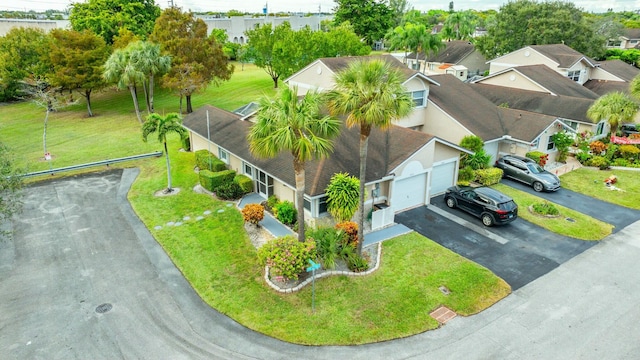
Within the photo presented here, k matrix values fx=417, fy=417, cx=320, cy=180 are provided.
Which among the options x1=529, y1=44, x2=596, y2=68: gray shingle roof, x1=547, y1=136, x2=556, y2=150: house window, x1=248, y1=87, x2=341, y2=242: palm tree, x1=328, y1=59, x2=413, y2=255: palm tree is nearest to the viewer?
x1=328, y1=59, x2=413, y2=255: palm tree

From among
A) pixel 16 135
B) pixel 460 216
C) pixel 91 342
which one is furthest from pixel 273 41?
pixel 91 342

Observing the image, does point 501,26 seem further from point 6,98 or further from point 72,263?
point 6,98

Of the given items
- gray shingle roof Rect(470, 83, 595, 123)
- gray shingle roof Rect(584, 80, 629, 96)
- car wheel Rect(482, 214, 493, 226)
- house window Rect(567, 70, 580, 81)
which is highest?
house window Rect(567, 70, 580, 81)

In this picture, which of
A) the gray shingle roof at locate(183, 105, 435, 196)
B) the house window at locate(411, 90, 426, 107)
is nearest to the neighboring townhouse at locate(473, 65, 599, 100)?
the house window at locate(411, 90, 426, 107)

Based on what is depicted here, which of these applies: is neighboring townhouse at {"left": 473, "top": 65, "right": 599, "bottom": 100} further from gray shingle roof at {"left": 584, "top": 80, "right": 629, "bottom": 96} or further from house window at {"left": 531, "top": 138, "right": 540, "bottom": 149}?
house window at {"left": 531, "top": 138, "right": 540, "bottom": 149}

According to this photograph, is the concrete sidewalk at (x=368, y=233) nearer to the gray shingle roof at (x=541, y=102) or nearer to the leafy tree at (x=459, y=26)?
the gray shingle roof at (x=541, y=102)

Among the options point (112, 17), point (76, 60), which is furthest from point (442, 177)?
point (112, 17)
